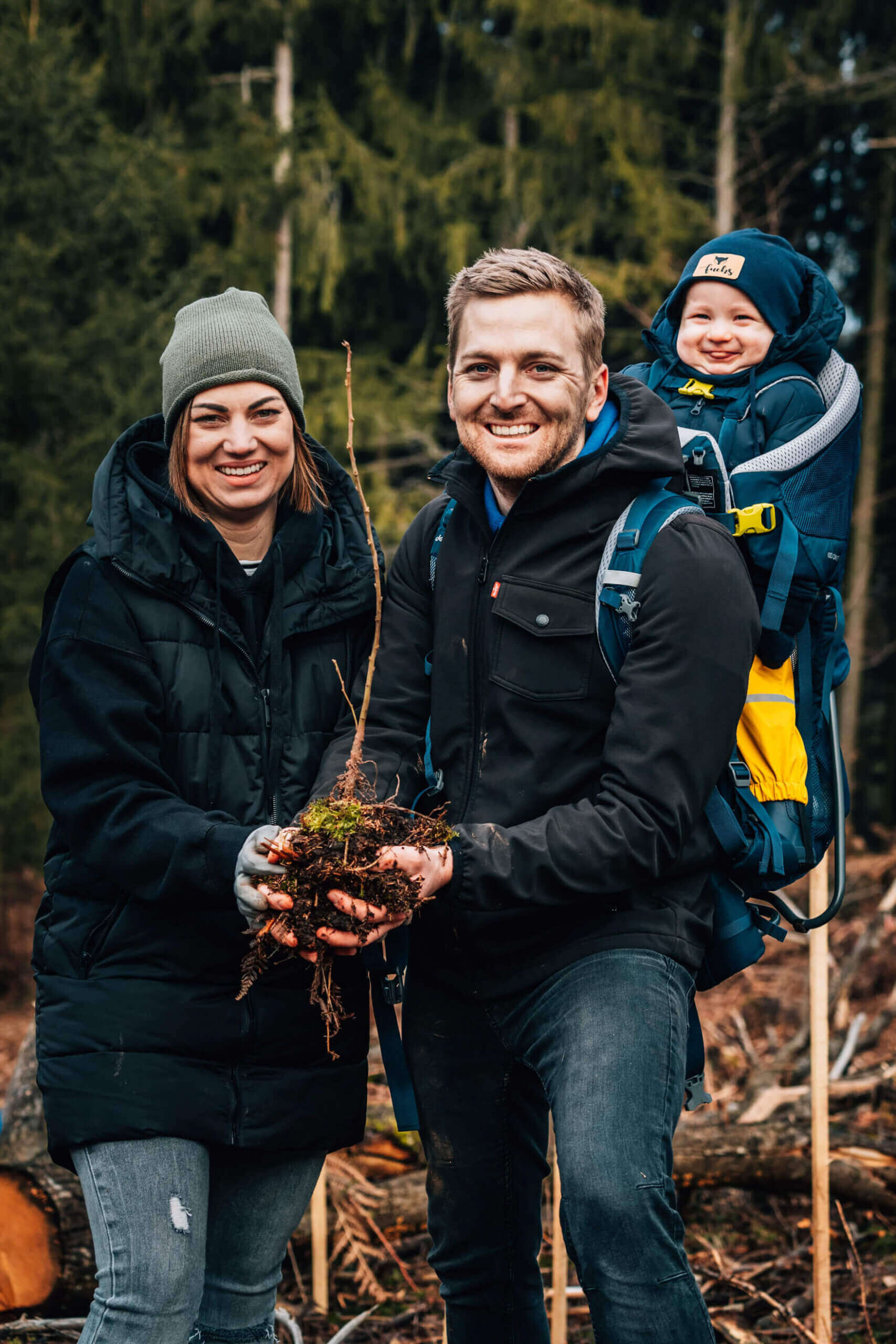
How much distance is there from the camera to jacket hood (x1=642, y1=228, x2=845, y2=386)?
3029 millimetres

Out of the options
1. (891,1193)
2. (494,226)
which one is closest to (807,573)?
(891,1193)

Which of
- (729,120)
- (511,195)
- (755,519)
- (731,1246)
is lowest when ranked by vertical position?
(731,1246)

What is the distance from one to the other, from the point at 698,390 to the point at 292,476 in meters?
1.06

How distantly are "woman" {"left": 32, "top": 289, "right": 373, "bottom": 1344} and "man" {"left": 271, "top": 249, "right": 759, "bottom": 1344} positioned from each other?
194 mm

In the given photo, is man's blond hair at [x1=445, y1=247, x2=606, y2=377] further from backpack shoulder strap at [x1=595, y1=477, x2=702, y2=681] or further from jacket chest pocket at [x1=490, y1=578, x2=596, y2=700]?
jacket chest pocket at [x1=490, y1=578, x2=596, y2=700]

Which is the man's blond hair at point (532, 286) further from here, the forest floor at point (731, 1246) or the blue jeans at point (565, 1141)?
the forest floor at point (731, 1246)

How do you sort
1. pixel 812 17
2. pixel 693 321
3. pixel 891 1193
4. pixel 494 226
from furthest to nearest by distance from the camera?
1. pixel 494 226
2. pixel 812 17
3. pixel 891 1193
4. pixel 693 321

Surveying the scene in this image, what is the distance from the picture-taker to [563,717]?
2.50m

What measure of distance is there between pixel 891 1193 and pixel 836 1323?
79 cm

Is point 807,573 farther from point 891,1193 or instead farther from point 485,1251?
point 891,1193

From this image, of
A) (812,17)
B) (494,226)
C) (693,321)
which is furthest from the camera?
(494,226)

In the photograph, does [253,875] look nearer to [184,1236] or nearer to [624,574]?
[184,1236]

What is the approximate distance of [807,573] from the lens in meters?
2.70

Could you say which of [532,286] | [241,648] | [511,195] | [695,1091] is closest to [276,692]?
[241,648]
